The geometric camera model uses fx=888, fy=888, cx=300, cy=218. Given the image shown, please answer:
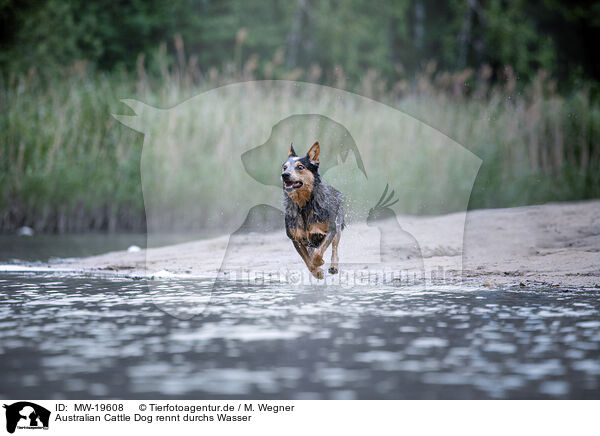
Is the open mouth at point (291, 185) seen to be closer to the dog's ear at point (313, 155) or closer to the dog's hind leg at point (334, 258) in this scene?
the dog's ear at point (313, 155)

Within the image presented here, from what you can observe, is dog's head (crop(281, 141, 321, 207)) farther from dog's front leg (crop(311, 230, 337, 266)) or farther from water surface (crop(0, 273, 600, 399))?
water surface (crop(0, 273, 600, 399))

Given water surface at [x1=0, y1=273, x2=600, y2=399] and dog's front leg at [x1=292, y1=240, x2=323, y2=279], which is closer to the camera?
water surface at [x1=0, y1=273, x2=600, y2=399]

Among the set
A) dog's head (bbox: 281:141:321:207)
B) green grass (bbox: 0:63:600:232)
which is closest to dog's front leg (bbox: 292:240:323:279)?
dog's head (bbox: 281:141:321:207)

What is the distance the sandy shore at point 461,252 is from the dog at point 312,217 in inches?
65.7

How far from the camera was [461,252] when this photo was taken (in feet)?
34.5

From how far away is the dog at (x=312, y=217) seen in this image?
7768mm

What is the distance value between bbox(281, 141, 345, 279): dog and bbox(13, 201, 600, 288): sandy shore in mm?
1668

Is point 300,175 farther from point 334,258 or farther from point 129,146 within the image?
point 129,146

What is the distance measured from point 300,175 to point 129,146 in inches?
353

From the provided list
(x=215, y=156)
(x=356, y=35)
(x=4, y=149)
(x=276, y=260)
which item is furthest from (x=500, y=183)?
(x=356, y=35)

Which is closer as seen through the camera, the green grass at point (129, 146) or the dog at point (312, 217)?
the dog at point (312, 217)
